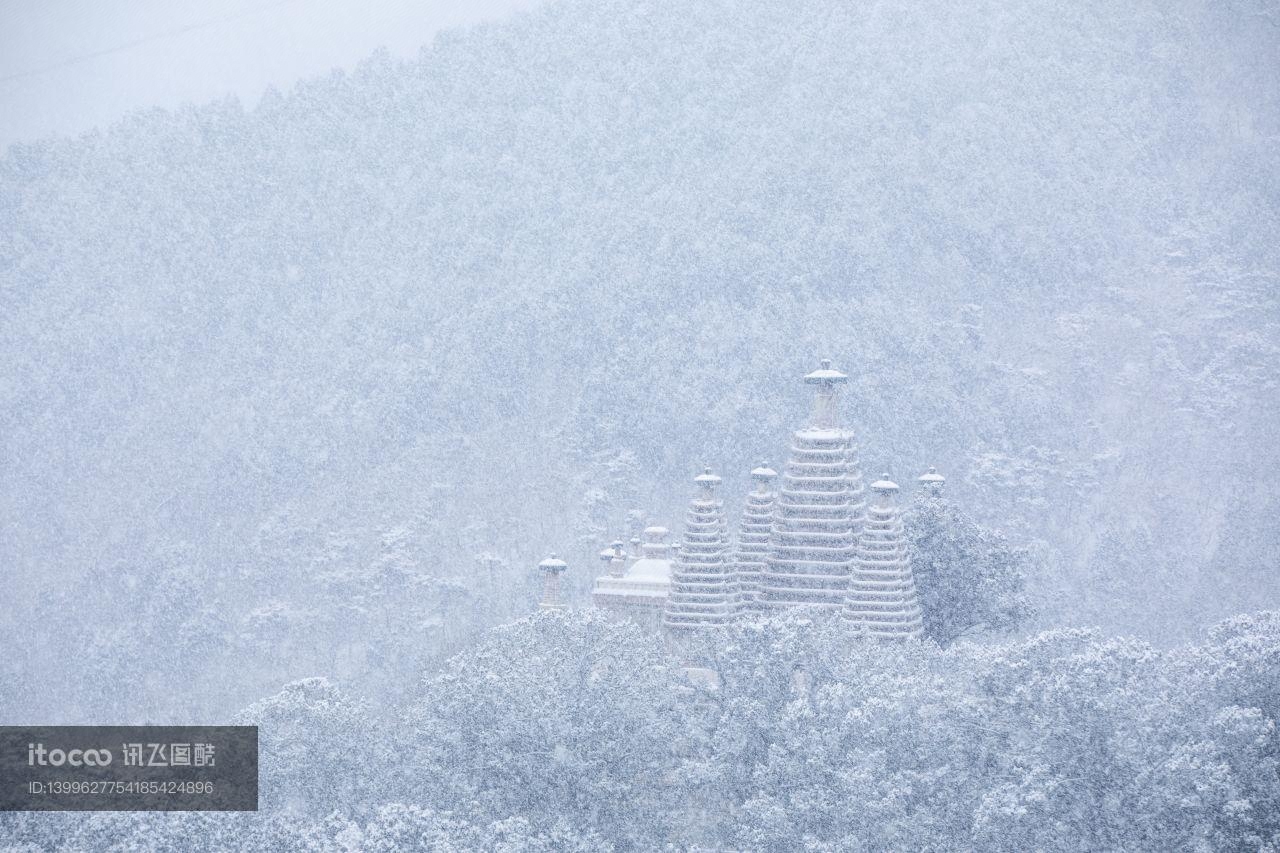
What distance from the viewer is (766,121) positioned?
99062 millimetres

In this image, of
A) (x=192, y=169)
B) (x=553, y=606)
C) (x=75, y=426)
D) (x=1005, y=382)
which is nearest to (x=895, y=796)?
(x=553, y=606)

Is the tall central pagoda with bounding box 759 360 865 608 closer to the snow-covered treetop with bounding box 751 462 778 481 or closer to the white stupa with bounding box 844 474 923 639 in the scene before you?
the white stupa with bounding box 844 474 923 639

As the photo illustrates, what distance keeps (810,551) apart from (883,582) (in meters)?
2.29

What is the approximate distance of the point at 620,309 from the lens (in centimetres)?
8706

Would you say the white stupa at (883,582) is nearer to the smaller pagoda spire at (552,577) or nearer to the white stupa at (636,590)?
the white stupa at (636,590)

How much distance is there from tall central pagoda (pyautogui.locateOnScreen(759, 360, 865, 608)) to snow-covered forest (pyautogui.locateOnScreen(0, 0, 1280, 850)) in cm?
280

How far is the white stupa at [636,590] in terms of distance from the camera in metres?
42.3

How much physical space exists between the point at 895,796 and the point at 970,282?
5991 cm

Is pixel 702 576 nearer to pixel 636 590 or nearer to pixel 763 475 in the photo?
pixel 636 590

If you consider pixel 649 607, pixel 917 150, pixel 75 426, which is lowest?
pixel 649 607

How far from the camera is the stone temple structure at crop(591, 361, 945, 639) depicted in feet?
129

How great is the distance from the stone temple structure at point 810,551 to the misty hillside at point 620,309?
2213cm

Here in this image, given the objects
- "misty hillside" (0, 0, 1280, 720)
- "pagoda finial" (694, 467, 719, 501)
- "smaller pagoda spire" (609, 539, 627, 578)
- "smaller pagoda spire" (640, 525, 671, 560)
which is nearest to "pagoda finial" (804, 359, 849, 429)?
"pagoda finial" (694, 467, 719, 501)

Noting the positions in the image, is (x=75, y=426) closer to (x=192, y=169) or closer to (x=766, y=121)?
(x=192, y=169)
